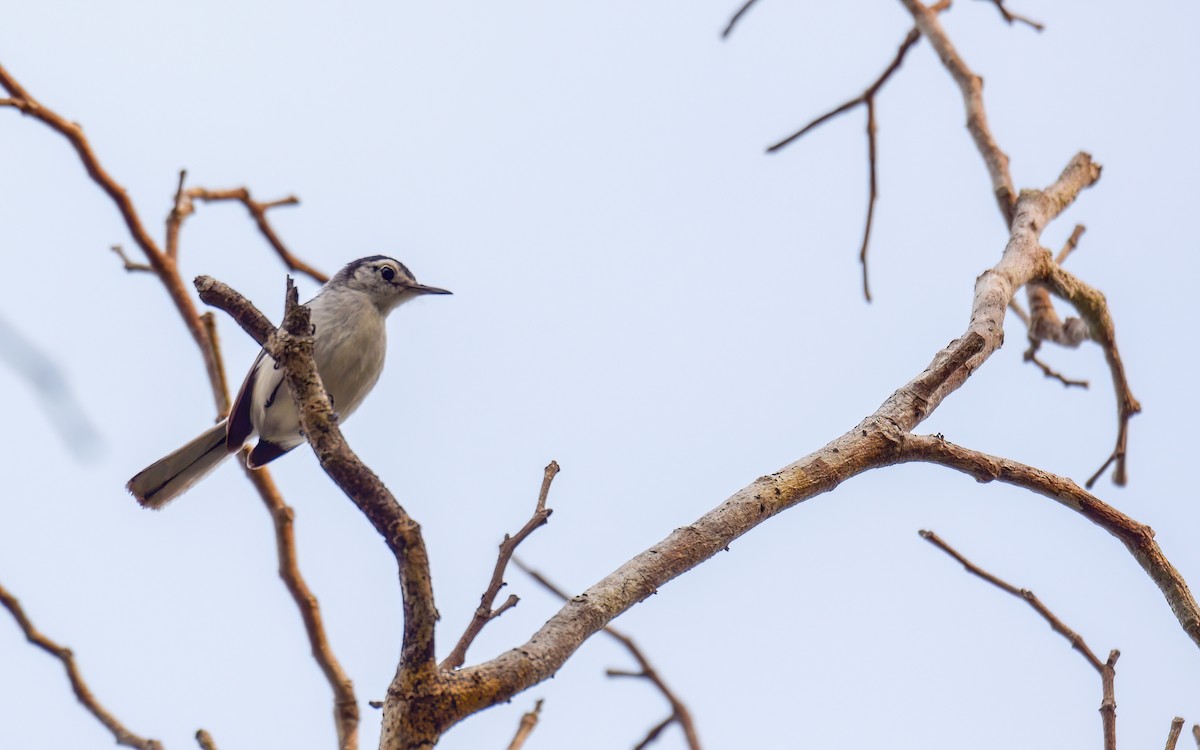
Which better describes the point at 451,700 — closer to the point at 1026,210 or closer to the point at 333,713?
the point at 333,713

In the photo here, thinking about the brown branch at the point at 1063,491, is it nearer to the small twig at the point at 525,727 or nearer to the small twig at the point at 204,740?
the small twig at the point at 525,727

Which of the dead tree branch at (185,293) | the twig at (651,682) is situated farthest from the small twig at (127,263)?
the twig at (651,682)

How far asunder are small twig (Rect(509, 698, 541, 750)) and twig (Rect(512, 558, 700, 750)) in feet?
0.97

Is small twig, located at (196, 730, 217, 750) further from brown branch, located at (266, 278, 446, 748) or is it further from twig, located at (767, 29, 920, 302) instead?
twig, located at (767, 29, 920, 302)

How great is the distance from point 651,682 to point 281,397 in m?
3.00

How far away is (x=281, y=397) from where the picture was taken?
→ 5645 millimetres

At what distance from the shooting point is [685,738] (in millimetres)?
3207

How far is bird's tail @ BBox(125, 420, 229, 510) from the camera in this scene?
232 inches

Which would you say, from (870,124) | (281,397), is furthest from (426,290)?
(870,124)

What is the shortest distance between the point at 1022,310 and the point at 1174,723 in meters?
3.38

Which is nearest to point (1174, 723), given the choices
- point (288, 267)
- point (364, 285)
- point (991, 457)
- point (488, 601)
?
point (991, 457)

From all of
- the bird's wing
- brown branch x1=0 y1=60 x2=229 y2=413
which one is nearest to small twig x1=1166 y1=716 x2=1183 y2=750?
brown branch x1=0 y1=60 x2=229 y2=413

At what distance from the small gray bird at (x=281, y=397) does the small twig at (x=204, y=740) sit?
9.96 ft

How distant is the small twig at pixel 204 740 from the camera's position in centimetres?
253
